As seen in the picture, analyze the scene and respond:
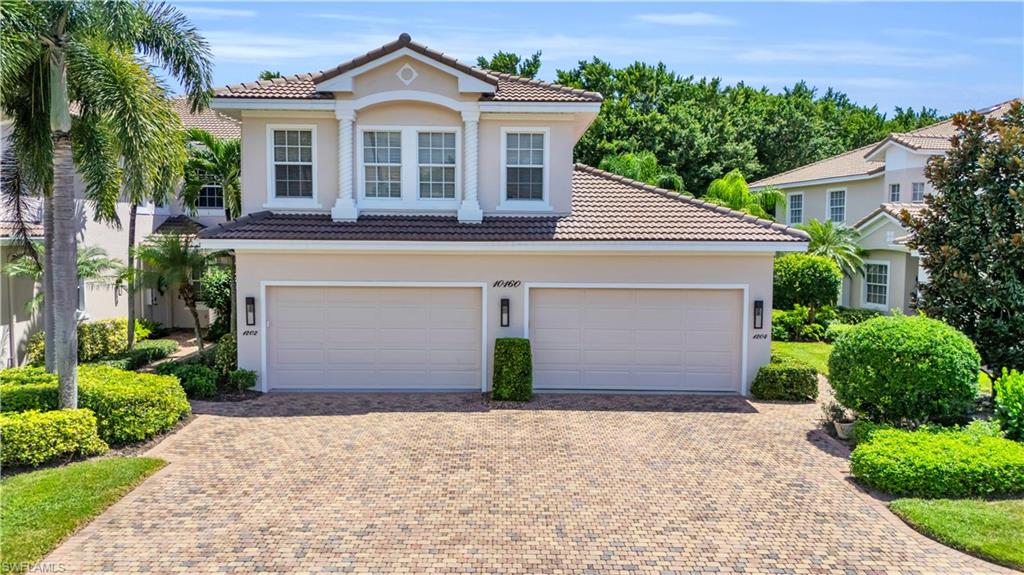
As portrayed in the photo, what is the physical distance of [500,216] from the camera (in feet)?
46.6

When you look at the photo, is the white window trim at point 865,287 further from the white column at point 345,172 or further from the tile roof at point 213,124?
the tile roof at point 213,124

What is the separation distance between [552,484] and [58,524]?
5.39 m

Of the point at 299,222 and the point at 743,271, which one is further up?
the point at 299,222

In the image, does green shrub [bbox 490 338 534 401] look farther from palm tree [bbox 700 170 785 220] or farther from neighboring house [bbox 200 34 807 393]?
palm tree [bbox 700 170 785 220]

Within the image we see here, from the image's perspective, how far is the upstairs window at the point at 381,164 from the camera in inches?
552

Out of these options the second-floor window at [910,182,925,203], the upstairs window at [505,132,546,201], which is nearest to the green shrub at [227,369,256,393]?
the upstairs window at [505,132,546,201]

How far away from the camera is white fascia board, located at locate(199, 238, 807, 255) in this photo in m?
12.8

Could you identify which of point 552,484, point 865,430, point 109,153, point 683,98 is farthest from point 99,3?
point 683,98

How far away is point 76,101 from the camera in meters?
10.3

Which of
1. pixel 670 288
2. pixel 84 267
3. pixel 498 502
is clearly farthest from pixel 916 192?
pixel 84 267

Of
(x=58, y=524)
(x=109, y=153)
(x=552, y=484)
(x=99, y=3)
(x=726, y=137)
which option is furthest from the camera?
(x=726, y=137)

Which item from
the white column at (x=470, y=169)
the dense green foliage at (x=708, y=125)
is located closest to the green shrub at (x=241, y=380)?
the white column at (x=470, y=169)

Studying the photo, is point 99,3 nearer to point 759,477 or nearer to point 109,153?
point 109,153

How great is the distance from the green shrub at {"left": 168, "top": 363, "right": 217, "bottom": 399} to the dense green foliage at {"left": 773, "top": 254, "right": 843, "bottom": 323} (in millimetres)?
16451
